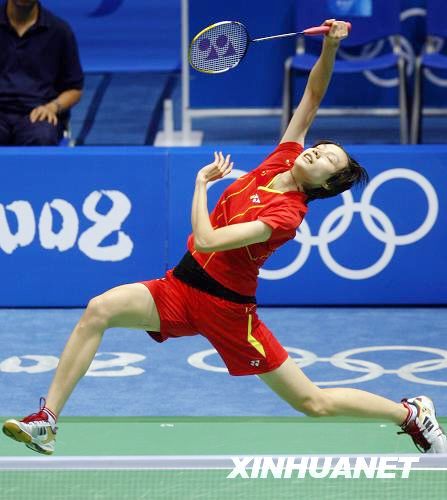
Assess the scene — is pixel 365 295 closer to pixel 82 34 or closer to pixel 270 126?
pixel 270 126

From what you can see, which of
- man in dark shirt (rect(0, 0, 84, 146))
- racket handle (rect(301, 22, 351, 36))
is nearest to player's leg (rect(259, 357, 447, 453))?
racket handle (rect(301, 22, 351, 36))

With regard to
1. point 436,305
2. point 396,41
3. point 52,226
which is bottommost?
point 436,305

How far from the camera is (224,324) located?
478cm

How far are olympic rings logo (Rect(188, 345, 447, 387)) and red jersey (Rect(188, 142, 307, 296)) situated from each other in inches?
68.1

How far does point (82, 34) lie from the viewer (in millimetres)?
11656

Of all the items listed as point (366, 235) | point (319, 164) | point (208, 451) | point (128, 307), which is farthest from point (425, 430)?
point (366, 235)

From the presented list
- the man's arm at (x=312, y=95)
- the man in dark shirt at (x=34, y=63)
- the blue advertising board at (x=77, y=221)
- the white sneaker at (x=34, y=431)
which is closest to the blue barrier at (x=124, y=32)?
the man in dark shirt at (x=34, y=63)

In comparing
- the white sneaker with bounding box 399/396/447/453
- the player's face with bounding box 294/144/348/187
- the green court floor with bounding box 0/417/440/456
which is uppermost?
the player's face with bounding box 294/144/348/187

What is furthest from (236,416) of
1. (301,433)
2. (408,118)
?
(408,118)

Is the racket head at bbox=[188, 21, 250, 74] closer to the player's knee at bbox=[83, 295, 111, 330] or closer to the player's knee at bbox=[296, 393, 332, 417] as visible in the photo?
the player's knee at bbox=[83, 295, 111, 330]

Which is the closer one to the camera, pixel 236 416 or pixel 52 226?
pixel 236 416

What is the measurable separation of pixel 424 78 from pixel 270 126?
4.73ft

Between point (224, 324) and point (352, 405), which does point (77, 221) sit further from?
point (352, 405)

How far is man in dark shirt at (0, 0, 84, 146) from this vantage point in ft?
27.2
